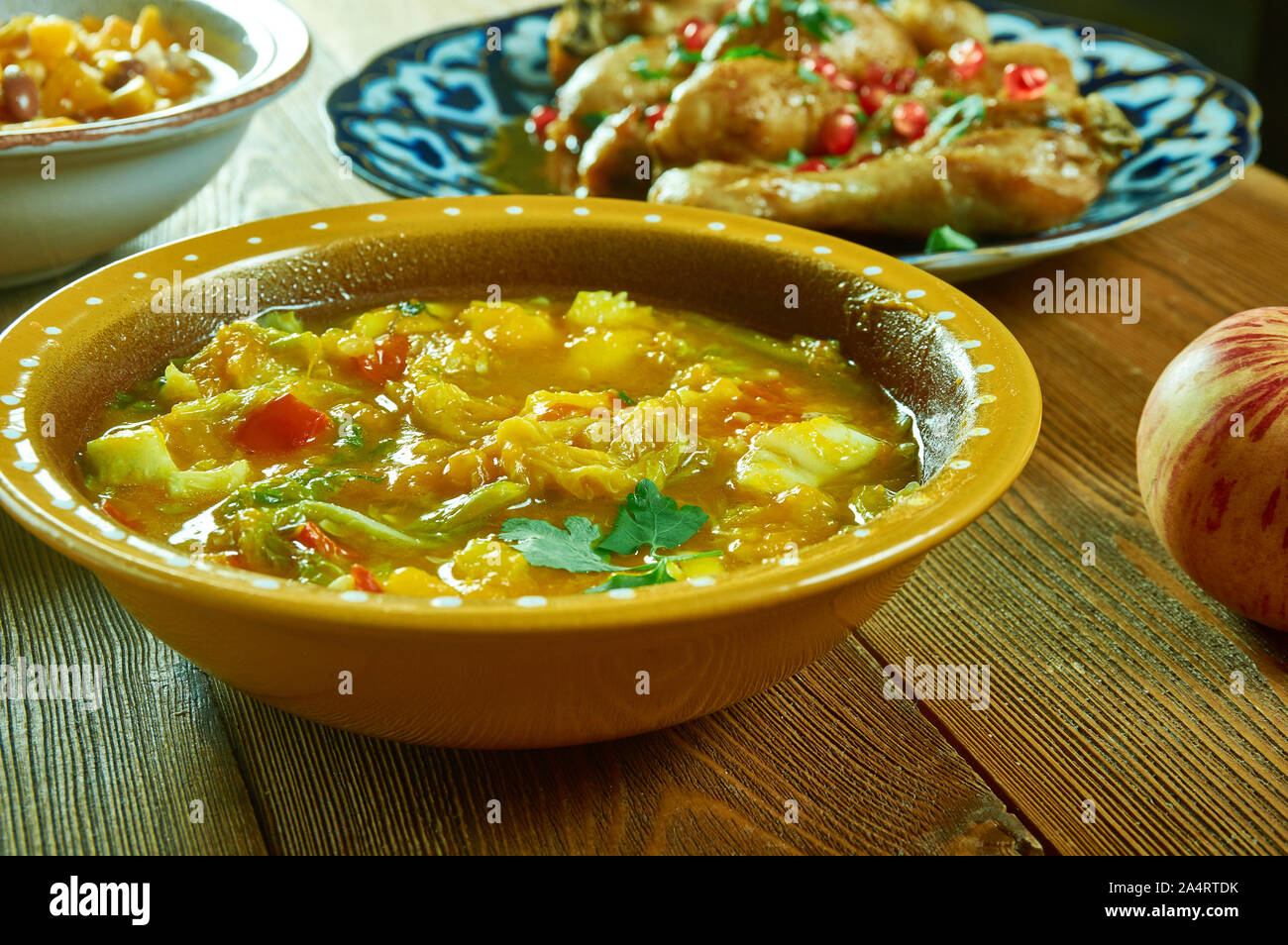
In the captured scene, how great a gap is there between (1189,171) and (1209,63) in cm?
297

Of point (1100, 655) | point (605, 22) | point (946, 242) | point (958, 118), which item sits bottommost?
point (1100, 655)

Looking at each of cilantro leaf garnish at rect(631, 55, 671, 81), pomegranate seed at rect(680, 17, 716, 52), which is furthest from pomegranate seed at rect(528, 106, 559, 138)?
pomegranate seed at rect(680, 17, 716, 52)

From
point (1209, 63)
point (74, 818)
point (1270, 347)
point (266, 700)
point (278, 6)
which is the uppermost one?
point (278, 6)

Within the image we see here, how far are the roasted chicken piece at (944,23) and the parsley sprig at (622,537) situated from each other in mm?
2617

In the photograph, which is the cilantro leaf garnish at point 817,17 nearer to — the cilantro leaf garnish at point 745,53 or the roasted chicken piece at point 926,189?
the cilantro leaf garnish at point 745,53

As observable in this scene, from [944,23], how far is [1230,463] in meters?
2.37

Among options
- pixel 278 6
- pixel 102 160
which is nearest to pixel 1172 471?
pixel 102 160

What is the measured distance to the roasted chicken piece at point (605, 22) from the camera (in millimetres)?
3953

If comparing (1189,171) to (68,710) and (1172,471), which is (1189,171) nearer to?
(1172,471)

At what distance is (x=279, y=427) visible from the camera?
75.5 inches

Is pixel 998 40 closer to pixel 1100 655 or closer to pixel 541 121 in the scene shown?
pixel 541 121

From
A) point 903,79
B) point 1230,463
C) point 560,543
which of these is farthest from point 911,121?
point 560,543

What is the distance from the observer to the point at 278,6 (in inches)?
124

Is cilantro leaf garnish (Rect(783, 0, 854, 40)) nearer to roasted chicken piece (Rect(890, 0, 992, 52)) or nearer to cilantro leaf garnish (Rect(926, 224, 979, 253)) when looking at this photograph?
roasted chicken piece (Rect(890, 0, 992, 52))
